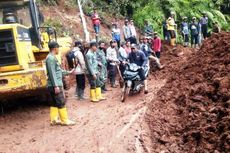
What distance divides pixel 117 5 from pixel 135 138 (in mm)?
20652

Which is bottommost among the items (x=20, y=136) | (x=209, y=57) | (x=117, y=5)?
(x=20, y=136)

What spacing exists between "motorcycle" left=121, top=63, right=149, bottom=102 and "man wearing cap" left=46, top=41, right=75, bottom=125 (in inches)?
117

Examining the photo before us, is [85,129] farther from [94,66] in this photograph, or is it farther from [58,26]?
[58,26]

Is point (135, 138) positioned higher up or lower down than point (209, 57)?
lower down

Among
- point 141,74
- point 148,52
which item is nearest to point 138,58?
point 141,74

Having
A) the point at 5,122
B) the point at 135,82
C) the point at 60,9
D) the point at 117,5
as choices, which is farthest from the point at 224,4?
the point at 5,122

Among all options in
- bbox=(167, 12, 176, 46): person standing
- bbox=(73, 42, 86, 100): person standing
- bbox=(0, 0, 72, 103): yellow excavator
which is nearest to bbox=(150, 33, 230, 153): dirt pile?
bbox=(73, 42, 86, 100): person standing

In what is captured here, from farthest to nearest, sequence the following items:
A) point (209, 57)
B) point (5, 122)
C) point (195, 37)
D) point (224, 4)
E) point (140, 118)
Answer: point (224, 4)
point (195, 37)
point (209, 57)
point (5, 122)
point (140, 118)

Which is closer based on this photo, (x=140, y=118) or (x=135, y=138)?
(x=135, y=138)

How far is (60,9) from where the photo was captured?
79.9ft

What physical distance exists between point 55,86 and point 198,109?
3.32 m

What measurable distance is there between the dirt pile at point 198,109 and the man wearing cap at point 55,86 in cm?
211

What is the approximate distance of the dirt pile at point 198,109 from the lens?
22.7 feet

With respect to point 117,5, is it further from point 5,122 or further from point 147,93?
point 5,122
